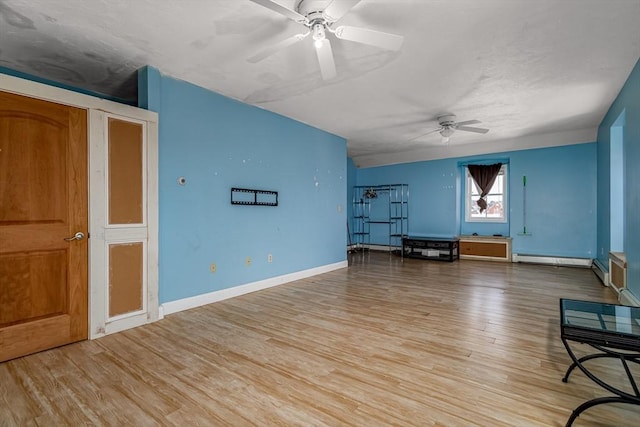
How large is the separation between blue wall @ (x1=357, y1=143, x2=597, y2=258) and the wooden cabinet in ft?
0.86

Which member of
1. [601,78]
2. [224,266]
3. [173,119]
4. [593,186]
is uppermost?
[601,78]

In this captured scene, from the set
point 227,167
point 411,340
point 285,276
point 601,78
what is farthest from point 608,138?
point 227,167

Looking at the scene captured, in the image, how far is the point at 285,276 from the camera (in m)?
4.92

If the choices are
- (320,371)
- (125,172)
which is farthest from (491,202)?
(125,172)

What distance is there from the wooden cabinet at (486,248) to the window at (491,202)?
0.62 m

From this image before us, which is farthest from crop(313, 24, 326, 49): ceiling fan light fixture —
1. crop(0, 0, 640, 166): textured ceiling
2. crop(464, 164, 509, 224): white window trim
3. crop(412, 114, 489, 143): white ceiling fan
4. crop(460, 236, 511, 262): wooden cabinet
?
crop(464, 164, 509, 224): white window trim

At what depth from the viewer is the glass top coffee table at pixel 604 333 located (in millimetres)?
1548

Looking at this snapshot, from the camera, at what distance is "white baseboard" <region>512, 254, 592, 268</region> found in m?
6.26

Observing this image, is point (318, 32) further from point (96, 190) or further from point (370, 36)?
point (96, 190)

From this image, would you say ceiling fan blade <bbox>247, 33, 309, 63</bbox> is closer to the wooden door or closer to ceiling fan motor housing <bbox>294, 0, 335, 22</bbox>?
ceiling fan motor housing <bbox>294, 0, 335, 22</bbox>

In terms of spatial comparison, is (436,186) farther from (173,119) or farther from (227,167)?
(173,119)

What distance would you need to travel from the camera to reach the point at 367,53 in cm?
302

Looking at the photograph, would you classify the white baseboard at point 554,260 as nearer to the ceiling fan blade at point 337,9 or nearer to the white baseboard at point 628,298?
the white baseboard at point 628,298

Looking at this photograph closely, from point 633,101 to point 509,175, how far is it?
3.82 meters
